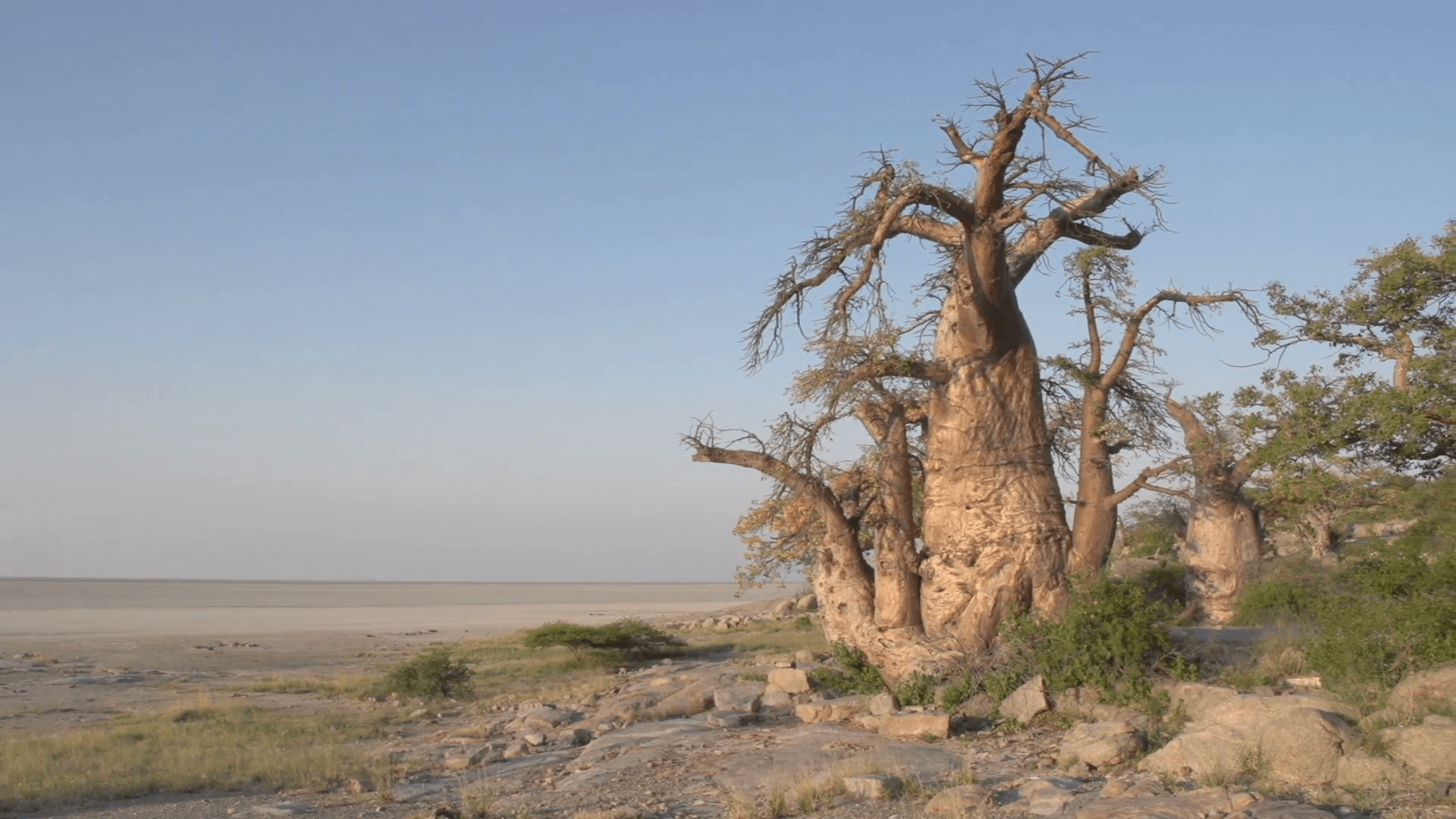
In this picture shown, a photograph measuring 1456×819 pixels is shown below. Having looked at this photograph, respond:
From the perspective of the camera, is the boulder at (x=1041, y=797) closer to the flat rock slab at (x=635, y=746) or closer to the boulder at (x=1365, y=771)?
the boulder at (x=1365, y=771)

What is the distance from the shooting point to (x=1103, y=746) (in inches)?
336

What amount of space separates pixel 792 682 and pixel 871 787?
4.97m

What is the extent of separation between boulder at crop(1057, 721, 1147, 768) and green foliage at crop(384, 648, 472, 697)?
38.2ft

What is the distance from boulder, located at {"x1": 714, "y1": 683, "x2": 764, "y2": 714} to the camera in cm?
1245

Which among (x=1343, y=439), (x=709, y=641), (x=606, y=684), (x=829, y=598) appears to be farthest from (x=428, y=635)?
(x=1343, y=439)

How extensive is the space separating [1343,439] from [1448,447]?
113 cm

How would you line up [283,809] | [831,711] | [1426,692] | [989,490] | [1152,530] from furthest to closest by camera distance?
[1152,530] → [989,490] → [831,711] → [283,809] → [1426,692]

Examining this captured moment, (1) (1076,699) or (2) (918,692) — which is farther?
(2) (918,692)

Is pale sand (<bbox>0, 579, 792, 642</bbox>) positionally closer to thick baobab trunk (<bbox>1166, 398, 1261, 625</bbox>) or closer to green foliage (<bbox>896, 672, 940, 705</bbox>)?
thick baobab trunk (<bbox>1166, 398, 1261, 625</bbox>)

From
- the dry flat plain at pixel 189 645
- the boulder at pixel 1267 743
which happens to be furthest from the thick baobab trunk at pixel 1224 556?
the dry flat plain at pixel 189 645

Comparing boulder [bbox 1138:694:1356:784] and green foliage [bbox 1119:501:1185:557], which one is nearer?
boulder [bbox 1138:694:1356:784]

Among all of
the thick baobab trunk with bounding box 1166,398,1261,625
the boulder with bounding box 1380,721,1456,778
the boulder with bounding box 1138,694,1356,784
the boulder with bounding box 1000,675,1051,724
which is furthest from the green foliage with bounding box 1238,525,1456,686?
the thick baobab trunk with bounding box 1166,398,1261,625

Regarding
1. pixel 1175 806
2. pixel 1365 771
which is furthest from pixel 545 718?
pixel 1365 771

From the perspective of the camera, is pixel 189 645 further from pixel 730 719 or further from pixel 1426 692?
pixel 1426 692
